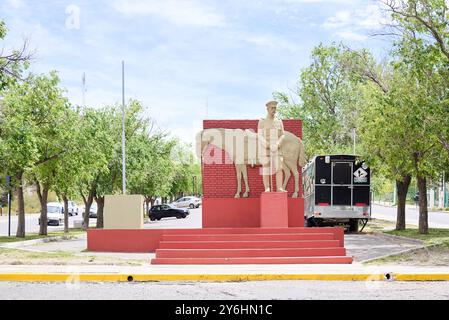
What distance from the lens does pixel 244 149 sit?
1880 centimetres

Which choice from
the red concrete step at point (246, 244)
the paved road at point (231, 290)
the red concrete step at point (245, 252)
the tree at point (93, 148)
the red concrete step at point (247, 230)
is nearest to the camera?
the paved road at point (231, 290)

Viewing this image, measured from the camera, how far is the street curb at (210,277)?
11695mm

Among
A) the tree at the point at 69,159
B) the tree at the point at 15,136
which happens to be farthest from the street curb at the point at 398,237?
the tree at the point at 15,136

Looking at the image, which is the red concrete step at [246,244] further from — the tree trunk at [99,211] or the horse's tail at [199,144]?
the tree trunk at [99,211]

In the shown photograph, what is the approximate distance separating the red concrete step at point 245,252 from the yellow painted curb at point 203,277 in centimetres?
304

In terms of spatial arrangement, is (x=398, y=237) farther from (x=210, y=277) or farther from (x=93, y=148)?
(x=93, y=148)

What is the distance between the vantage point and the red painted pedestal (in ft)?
55.9

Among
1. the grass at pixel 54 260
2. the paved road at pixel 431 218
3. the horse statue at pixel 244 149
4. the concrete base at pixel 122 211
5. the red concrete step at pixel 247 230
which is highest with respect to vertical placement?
the horse statue at pixel 244 149

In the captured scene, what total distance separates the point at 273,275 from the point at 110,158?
2602cm

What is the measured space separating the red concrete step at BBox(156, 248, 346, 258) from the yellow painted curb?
304cm

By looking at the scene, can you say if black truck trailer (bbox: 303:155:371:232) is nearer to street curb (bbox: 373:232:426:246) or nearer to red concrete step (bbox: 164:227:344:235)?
street curb (bbox: 373:232:426:246)

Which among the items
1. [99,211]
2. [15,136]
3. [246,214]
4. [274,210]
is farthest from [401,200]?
[99,211]

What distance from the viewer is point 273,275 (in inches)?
467
